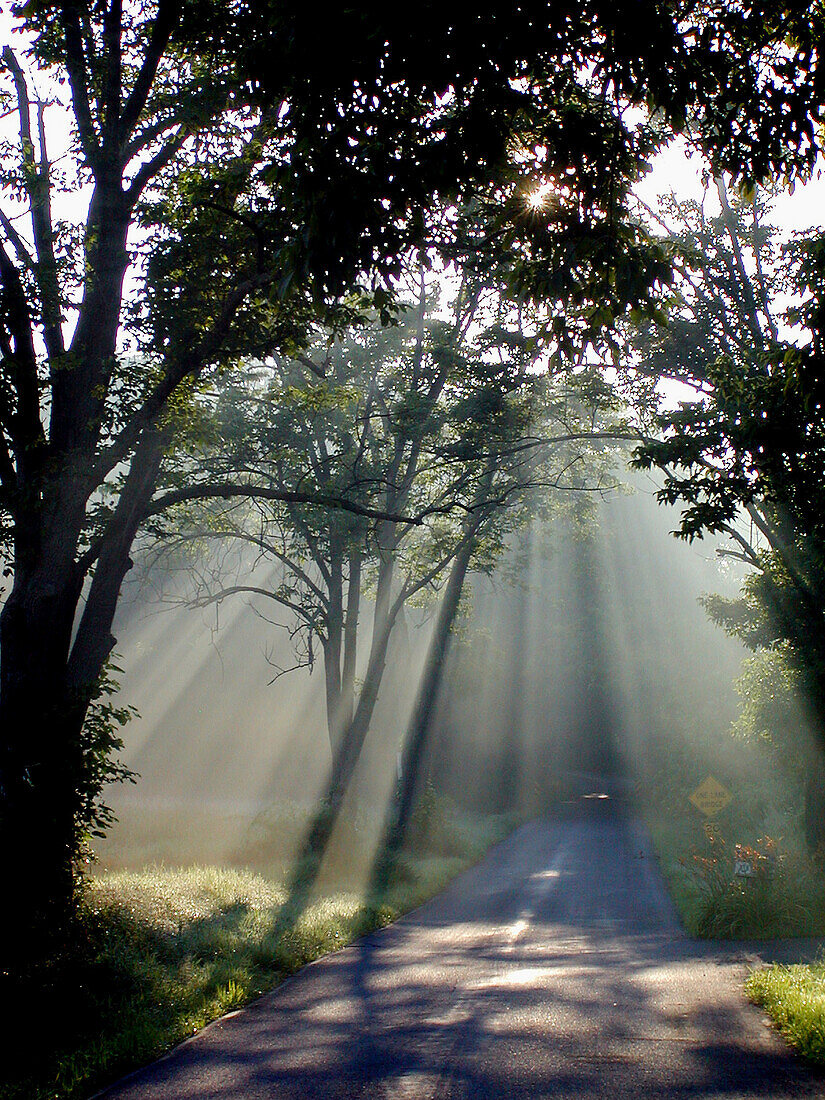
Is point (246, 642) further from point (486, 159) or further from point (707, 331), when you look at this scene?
point (486, 159)

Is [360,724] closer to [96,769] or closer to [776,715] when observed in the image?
[776,715]

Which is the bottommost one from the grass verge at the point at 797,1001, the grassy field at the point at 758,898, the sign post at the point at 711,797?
the grassy field at the point at 758,898

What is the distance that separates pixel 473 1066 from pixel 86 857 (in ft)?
17.8

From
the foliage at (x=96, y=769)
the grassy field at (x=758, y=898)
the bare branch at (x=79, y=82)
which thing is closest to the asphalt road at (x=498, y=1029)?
the grassy field at (x=758, y=898)

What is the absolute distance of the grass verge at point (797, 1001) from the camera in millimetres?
6832

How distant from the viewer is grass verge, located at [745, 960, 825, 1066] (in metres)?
6.83

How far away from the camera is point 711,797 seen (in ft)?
64.0

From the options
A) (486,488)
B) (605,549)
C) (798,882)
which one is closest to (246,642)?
(605,549)

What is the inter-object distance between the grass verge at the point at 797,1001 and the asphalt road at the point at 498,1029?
15 cm

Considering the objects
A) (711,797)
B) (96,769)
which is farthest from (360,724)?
(96,769)

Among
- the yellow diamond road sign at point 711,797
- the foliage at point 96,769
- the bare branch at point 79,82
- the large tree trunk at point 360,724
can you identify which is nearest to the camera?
the foliage at point 96,769

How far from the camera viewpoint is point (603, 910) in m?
18.7

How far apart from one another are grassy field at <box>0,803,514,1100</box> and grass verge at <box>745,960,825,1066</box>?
15.5 feet

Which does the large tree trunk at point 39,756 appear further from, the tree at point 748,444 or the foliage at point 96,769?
the tree at point 748,444
